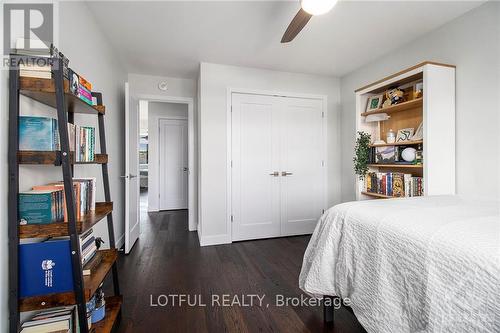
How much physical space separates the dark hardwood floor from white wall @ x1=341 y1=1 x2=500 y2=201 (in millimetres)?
1579

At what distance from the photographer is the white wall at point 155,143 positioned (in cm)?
506

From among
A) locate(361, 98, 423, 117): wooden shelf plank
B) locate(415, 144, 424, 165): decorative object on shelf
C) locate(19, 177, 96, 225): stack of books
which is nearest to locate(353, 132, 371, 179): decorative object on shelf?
locate(361, 98, 423, 117): wooden shelf plank

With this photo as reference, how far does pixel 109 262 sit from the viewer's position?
149 centimetres

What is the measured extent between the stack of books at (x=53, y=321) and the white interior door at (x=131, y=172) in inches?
57.7

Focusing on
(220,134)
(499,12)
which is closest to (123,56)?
(220,134)

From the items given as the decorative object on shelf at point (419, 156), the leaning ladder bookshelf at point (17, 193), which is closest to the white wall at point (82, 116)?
the leaning ladder bookshelf at point (17, 193)

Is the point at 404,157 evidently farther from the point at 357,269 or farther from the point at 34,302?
the point at 34,302

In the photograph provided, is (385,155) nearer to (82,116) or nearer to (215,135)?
(215,135)

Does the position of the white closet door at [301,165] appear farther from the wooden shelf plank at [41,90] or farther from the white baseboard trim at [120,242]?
the wooden shelf plank at [41,90]

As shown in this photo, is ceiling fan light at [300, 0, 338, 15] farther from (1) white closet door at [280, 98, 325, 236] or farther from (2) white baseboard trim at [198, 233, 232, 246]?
(2) white baseboard trim at [198, 233, 232, 246]

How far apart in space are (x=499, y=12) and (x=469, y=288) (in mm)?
2243

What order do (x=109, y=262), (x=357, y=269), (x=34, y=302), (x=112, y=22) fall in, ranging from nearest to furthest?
(x=34, y=302)
(x=357, y=269)
(x=109, y=262)
(x=112, y=22)

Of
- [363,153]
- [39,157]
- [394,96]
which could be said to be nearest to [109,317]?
[39,157]

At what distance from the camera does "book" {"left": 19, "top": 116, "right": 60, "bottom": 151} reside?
1086 mm
